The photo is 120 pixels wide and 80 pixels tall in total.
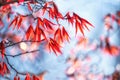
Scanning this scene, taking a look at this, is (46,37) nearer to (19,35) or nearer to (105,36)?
(19,35)

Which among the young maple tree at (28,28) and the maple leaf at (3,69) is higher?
the young maple tree at (28,28)

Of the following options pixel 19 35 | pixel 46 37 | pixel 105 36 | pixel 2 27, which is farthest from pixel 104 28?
pixel 2 27

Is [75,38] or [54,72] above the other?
[75,38]

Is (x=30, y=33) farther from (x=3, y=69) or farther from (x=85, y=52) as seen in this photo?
(x=85, y=52)

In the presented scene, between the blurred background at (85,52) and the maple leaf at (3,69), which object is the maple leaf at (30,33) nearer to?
the blurred background at (85,52)

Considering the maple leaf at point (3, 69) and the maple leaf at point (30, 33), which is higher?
the maple leaf at point (30, 33)

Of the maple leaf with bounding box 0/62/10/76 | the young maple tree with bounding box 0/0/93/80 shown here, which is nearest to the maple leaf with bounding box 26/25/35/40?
the young maple tree with bounding box 0/0/93/80

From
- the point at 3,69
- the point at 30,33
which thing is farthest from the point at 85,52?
the point at 3,69

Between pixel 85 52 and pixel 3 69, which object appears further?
pixel 85 52

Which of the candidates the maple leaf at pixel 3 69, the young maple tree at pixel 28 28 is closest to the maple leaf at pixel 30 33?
the young maple tree at pixel 28 28

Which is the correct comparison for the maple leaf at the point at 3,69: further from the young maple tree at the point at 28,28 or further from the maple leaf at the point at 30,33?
the maple leaf at the point at 30,33

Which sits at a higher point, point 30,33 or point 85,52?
point 30,33
